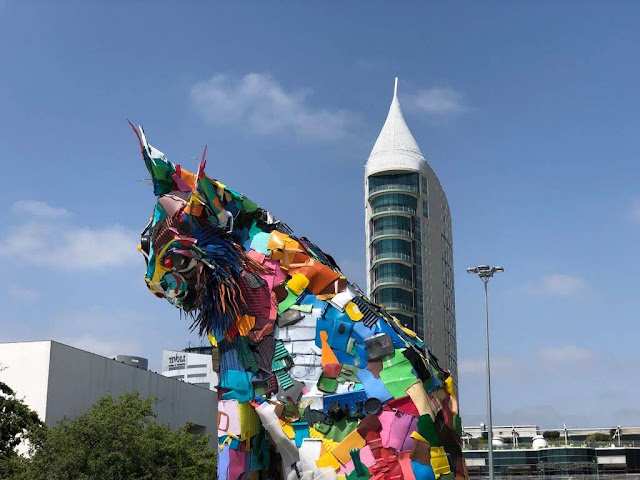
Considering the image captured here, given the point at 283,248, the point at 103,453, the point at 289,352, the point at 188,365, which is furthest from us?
the point at 188,365

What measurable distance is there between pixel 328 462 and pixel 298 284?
2.50m

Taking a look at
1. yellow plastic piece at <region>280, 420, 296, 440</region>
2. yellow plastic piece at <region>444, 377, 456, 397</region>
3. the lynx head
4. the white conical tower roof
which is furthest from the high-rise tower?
yellow plastic piece at <region>280, 420, 296, 440</region>

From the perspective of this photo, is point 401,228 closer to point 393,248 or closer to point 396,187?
point 393,248

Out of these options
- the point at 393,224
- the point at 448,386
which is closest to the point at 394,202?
the point at 393,224

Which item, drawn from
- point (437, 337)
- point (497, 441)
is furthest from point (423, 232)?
point (497, 441)

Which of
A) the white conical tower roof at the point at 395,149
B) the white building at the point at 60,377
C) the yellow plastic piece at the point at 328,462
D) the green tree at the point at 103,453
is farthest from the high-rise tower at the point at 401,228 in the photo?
the yellow plastic piece at the point at 328,462

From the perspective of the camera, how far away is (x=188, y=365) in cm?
9219

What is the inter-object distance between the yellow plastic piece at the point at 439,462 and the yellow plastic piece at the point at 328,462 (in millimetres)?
1269

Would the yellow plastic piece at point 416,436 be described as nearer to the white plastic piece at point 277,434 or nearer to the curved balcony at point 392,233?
the white plastic piece at point 277,434

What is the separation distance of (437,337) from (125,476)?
171ft

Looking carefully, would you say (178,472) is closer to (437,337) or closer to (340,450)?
(340,450)

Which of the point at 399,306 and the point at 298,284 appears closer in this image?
the point at 298,284

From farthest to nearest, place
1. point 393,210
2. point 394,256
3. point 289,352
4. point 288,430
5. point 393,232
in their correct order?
point 393,232 < point 393,210 < point 394,256 < point 289,352 < point 288,430

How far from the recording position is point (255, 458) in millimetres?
12039
